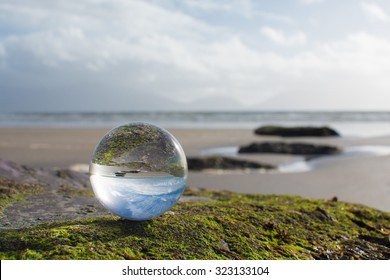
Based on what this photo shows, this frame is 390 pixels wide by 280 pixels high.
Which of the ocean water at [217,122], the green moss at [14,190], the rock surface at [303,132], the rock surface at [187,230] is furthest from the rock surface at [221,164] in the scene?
the ocean water at [217,122]

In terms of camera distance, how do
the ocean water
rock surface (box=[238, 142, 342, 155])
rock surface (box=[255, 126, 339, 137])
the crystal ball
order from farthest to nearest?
1. the ocean water
2. rock surface (box=[255, 126, 339, 137])
3. rock surface (box=[238, 142, 342, 155])
4. the crystal ball

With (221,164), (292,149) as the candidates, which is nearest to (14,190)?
(221,164)

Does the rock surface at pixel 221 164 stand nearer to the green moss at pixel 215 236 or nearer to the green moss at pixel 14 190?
the green moss at pixel 14 190

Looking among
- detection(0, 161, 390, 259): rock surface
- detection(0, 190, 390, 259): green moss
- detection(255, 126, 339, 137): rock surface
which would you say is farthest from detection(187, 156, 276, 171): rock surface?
detection(255, 126, 339, 137): rock surface

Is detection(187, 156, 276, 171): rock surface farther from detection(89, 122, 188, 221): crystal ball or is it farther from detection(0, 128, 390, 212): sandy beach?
detection(89, 122, 188, 221): crystal ball
